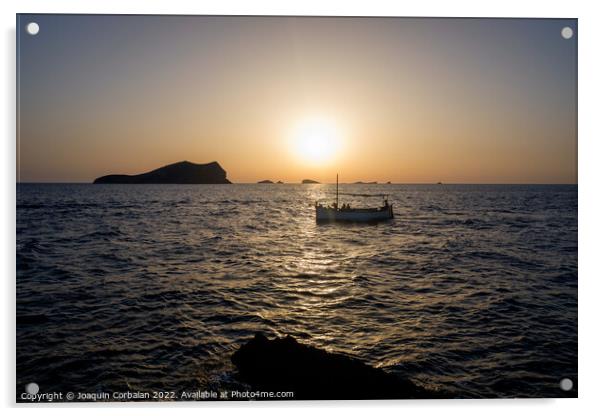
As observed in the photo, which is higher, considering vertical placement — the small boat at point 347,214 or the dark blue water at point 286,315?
the small boat at point 347,214

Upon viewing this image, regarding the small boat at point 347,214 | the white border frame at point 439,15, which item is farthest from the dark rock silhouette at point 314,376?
the small boat at point 347,214

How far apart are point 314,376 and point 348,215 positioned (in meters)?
26.3

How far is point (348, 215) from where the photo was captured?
30812 millimetres

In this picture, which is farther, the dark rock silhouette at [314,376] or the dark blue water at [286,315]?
the dark blue water at [286,315]

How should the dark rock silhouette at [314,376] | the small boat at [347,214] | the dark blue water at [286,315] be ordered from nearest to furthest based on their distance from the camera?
the dark rock silhouette at [314,376] → the dark blue water at [286,315] → the small boat at [347,214]

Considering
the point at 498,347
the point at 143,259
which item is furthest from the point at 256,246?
the point at 498,347

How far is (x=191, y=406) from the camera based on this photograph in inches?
182

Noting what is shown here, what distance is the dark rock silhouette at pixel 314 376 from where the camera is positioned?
467cm

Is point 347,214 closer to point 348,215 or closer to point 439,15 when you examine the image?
point 348,215

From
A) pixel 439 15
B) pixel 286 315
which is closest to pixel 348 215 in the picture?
pixel 286 315

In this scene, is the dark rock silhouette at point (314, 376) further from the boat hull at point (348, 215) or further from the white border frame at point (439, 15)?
the boat hull at point (348, 215)

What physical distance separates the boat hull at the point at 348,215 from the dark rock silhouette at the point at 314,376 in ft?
82.6
